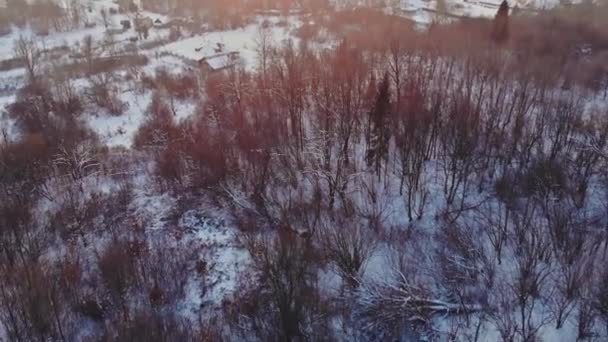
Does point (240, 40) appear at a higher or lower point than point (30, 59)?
higher

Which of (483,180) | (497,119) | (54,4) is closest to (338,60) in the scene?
(497,119)

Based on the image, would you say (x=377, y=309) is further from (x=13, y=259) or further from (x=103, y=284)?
(x=13, y=259)

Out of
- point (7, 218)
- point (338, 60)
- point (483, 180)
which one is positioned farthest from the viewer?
point (338, 60)

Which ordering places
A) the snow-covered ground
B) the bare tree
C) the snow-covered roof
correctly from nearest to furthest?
the snow-covered roof, the bare tree, the snow-covered ground

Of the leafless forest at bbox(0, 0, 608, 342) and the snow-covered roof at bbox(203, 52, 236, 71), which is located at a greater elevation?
the snow-covered roof at bbox(203, 52, 236, 71)

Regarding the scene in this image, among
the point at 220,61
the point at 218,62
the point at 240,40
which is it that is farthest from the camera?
the point at 240,40

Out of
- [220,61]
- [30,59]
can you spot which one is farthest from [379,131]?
[30,59]

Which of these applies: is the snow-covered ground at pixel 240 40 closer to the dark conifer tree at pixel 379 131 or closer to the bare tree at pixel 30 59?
the bare tree at pixel 30 59

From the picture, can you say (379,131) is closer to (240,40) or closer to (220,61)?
(220,61)

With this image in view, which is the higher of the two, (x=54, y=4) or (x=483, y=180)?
(x=54, y=4)

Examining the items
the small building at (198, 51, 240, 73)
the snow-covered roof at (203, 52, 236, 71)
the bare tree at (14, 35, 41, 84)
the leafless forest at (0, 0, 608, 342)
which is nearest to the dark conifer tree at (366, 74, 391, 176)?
the leafless forest at (0, 0, 608, 342)

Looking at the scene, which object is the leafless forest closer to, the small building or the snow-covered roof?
the small building
